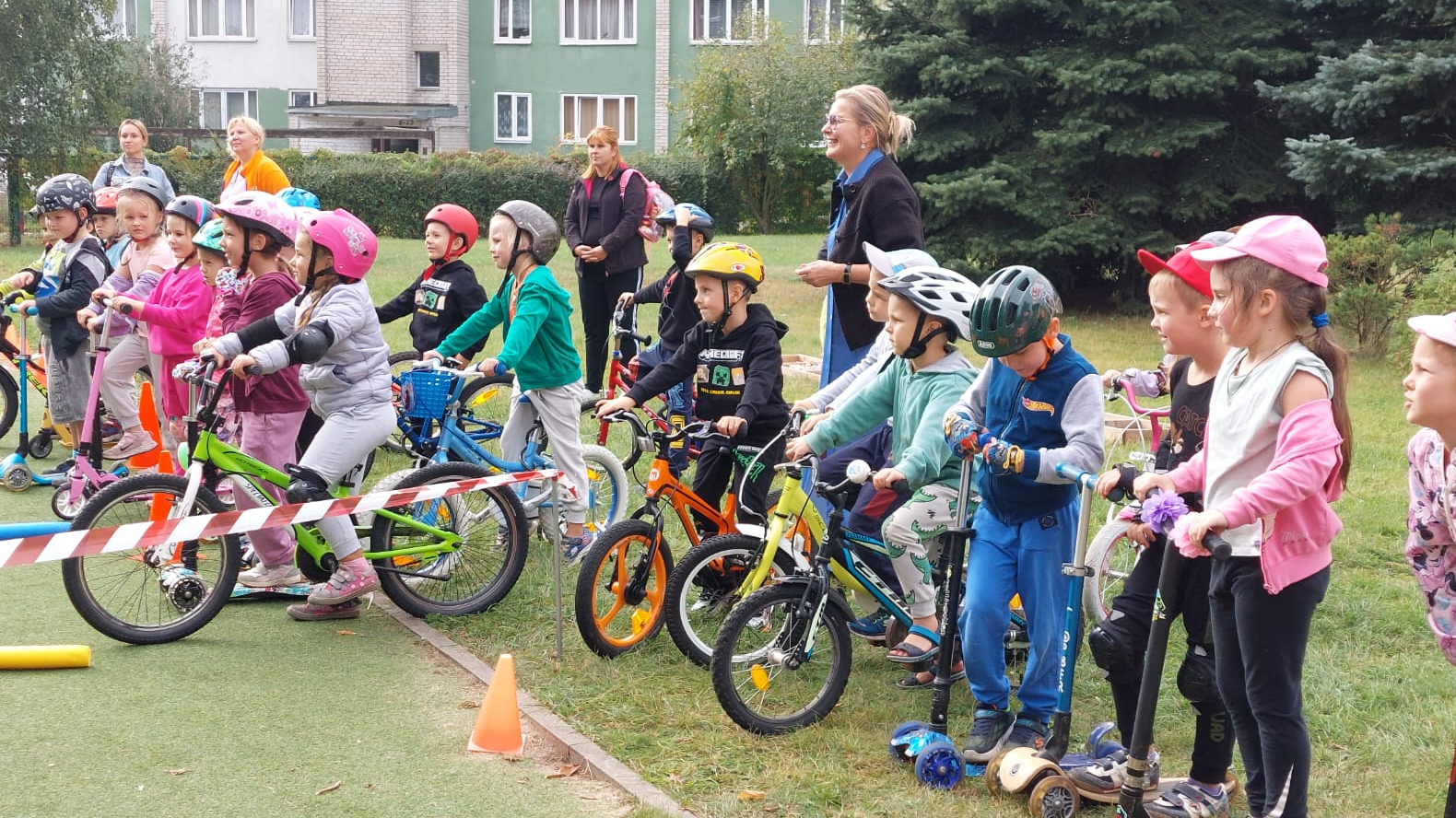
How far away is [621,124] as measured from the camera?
45.1 metres

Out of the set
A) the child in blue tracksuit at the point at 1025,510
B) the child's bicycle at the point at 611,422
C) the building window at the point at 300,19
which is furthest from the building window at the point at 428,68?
the child in blue tracksuit at the point at 1025,510

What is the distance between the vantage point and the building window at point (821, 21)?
130 ft

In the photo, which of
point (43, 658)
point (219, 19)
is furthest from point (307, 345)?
point (219, 19)

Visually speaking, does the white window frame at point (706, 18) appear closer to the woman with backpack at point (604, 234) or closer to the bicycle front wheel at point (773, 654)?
the woman with backpack at point (604, 234)

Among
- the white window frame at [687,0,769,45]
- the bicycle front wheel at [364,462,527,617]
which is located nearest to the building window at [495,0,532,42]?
the white window frame at [687,0,769,45]

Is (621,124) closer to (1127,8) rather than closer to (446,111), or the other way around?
(446,111)

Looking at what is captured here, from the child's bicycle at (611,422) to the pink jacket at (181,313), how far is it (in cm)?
224

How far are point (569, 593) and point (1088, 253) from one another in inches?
514

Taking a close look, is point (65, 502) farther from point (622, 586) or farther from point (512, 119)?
point (512, 119)

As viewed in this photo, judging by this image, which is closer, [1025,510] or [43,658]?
[1025,510]

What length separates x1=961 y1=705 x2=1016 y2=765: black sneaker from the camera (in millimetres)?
4828

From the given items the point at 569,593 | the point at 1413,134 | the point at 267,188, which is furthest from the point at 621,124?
the point at 569,593

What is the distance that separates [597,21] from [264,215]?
3978 centimetres

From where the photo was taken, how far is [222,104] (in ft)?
157
